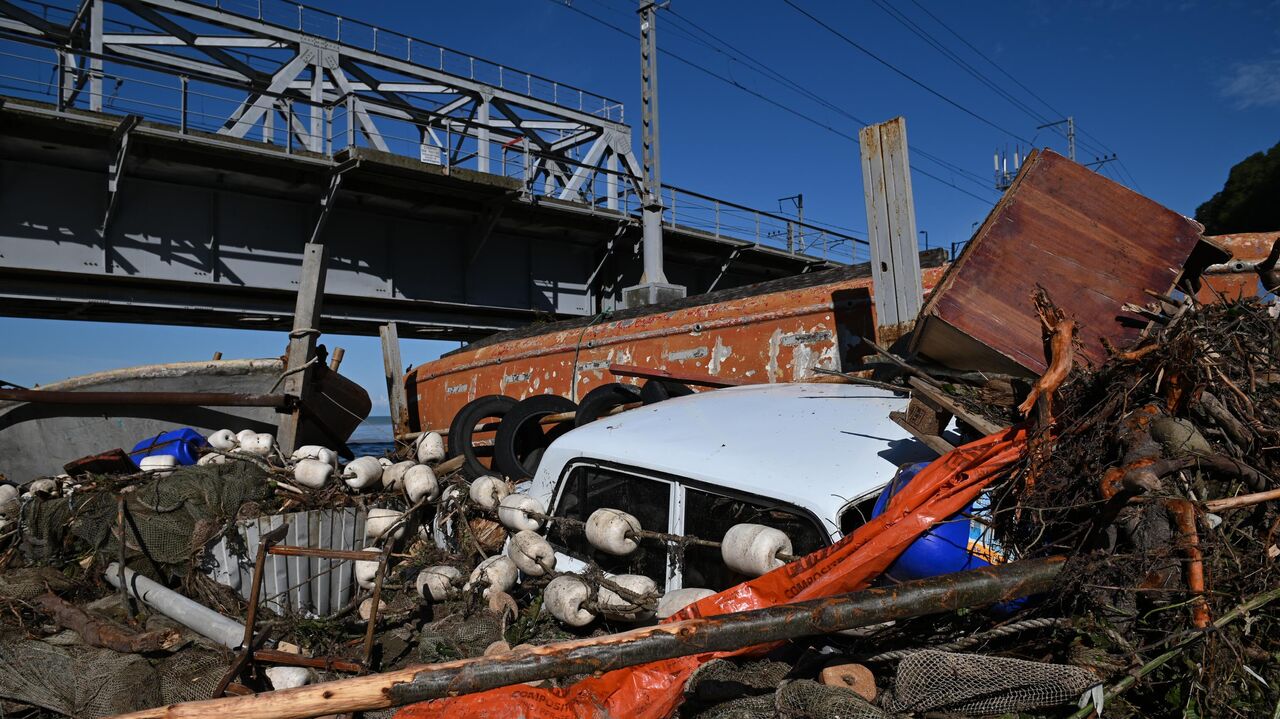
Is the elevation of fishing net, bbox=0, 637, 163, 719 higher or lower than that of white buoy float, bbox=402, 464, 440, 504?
lower

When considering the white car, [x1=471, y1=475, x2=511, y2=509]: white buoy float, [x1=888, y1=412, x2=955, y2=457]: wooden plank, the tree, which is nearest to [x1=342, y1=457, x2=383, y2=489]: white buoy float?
[x1=471, y1=475, x2=511, y2=509]: white buoy float

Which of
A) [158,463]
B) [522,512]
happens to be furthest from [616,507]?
[158,463]

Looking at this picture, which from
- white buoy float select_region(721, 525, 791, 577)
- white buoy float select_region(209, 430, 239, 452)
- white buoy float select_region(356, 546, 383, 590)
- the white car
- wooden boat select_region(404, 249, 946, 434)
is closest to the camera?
white buoy float select_region(721, 525, 791, 577)

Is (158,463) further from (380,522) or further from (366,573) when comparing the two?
(366,573)

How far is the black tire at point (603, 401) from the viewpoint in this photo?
6.91m

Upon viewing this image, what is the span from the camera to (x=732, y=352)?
871cm

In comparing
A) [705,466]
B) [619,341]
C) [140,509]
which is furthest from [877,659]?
[619,341]

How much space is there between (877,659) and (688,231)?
2257 cm

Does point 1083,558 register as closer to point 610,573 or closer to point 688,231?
point 610,573

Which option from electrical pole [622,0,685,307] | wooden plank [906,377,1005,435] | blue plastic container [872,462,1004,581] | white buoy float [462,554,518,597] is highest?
electrical pole [622,0,685,307]

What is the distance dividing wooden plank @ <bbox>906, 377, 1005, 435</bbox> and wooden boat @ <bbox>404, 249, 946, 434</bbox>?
330 cm

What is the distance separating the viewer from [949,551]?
304 centimetres

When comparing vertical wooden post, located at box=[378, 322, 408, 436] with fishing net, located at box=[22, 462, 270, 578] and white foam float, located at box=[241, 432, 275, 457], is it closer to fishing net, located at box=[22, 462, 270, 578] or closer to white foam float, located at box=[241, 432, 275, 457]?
white foam float, located at box=[241, 432, 275, 457]

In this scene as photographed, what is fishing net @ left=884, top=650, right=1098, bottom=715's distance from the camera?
2326mm
